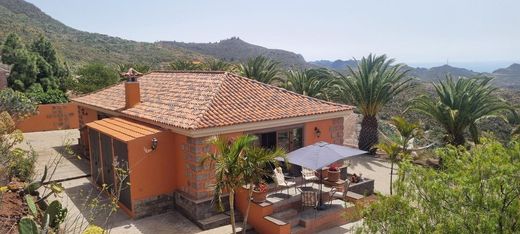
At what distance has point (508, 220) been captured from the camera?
5660 mm

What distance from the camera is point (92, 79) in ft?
130

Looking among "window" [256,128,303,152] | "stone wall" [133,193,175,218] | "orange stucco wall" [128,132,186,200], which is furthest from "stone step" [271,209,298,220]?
"stone wall" [133,193,175,218]

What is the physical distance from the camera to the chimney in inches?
750

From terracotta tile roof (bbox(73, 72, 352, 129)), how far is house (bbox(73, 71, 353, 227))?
0.15ft

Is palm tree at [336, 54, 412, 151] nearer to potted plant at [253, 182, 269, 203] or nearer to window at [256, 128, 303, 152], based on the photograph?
window at [256, 128, 303, 152]

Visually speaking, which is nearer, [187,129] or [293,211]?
[187,129]

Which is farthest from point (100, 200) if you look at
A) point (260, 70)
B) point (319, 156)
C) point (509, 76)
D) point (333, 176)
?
point (509, 76)

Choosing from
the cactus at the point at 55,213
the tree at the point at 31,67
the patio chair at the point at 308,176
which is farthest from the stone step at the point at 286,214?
the tree at the point at 31,67

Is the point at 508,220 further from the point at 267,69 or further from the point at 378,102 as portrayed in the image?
the point at 267,69

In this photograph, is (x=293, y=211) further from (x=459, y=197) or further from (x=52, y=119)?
(x=52, y=119)

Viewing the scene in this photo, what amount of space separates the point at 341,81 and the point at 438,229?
2229 cm

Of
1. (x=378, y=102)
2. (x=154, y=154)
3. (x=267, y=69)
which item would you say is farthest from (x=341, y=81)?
(x=154, y=154)

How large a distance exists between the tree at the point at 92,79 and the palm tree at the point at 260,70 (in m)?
15.7

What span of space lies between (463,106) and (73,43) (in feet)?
299
